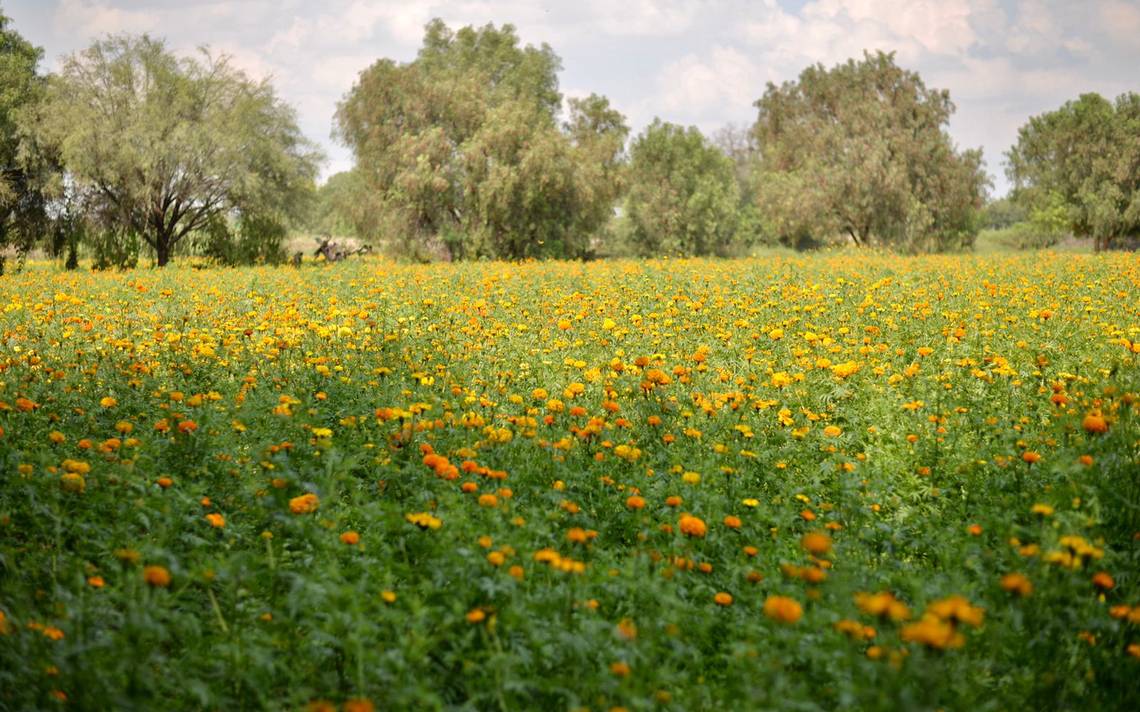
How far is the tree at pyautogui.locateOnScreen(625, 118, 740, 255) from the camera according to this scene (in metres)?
42.0

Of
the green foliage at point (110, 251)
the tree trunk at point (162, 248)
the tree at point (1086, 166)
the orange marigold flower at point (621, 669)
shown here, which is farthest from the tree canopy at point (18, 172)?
the tree at point (1086, 166)

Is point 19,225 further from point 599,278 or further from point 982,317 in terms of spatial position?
point 982,317

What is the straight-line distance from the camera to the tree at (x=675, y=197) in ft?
138

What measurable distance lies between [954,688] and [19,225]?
28372 millimetres

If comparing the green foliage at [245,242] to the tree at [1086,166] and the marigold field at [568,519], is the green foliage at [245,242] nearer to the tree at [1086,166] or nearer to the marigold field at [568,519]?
the marigold field at [568,519]

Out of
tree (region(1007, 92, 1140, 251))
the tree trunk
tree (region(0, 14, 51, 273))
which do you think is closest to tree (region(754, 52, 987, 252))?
tree (region(1007, 92, 1140, 251))

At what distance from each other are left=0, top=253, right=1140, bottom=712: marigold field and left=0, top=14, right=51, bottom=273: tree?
19.5m

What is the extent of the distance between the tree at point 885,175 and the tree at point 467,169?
41.4 feet

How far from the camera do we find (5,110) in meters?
25.0

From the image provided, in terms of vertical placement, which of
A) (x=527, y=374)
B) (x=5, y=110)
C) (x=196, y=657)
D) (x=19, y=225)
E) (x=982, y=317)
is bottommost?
(x=196, y=657)

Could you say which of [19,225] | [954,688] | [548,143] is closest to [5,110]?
[19,225]

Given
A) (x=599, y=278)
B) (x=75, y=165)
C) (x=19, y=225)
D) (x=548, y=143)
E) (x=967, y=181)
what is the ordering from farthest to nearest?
(x=967, y=181), (x=548, y=143), (x=19, y=225), (x=75, y=165), (x=599, y=278)

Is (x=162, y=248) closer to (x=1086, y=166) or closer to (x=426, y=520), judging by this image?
(x=426, y=520)

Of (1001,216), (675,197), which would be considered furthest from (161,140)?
(1001,216)
